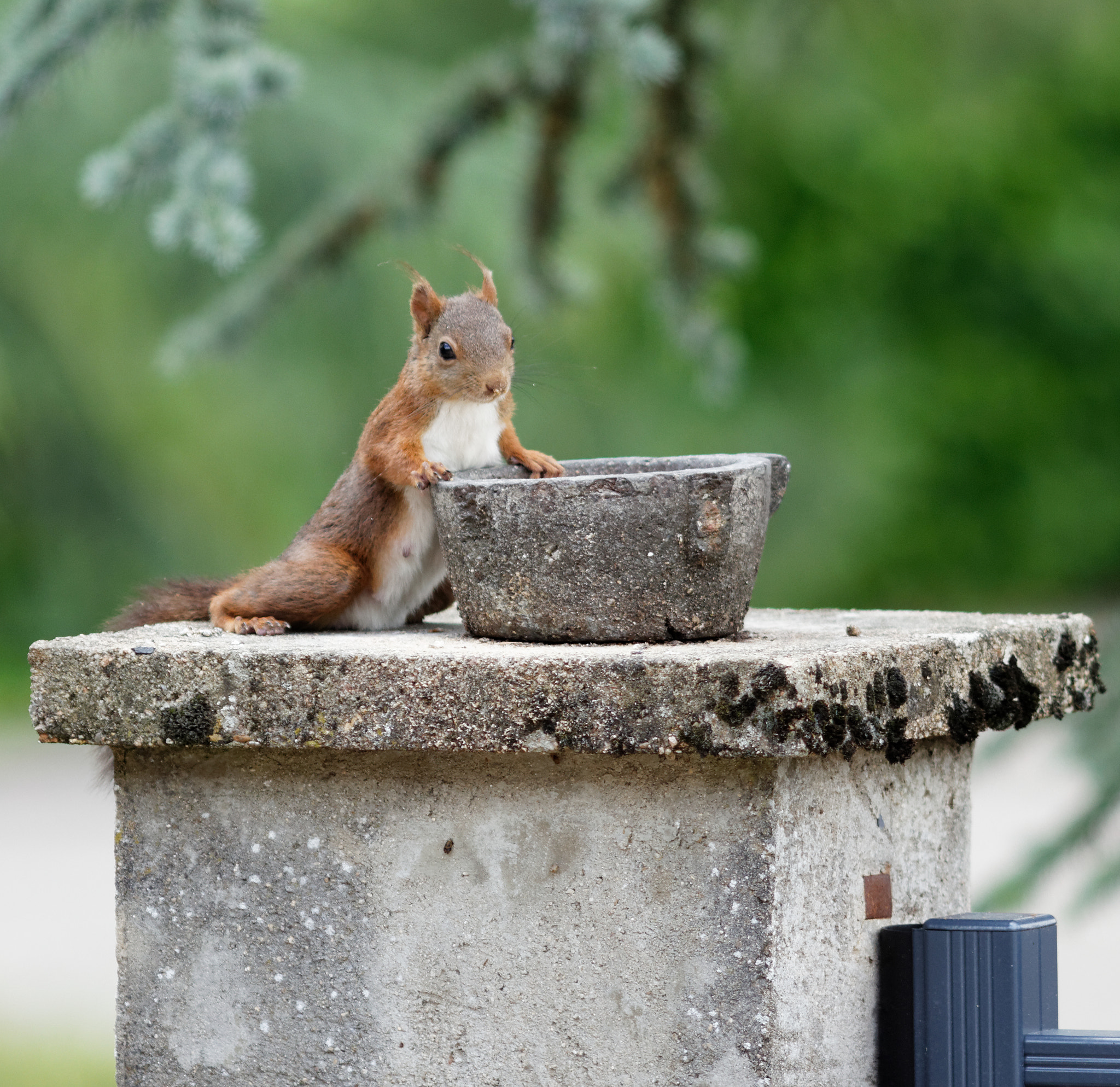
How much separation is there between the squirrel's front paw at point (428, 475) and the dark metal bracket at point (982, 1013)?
698 mm

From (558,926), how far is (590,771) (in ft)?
0.49

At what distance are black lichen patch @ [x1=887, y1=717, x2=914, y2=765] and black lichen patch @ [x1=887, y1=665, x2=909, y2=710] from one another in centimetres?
1

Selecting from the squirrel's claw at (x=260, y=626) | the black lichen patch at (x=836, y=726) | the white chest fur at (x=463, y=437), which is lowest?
the black lichen patch at (x=836, y=726)

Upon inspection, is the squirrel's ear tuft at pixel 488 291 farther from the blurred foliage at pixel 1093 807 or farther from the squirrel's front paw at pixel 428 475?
the blurred foliage at pixel 1093 807

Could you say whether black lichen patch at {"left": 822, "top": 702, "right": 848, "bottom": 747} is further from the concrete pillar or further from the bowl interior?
the bowl interior

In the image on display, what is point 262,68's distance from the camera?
2.37m

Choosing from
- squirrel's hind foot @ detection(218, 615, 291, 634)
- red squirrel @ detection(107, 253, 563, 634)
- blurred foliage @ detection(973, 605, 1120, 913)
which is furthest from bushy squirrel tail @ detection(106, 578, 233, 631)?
blurred foliage @ detection(973, 605, 1120, 913)

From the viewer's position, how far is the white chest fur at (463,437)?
1.97 metres

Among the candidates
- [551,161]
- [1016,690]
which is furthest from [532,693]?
[551,161]

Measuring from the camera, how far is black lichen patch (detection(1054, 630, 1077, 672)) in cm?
180

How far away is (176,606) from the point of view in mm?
2027

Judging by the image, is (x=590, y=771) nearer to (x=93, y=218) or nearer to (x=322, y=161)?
(x=322, y=161)

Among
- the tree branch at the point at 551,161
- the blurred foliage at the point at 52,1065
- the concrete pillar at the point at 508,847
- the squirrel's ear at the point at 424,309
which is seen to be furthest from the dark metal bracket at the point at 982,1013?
the blurred foliage at the point at 52,1065

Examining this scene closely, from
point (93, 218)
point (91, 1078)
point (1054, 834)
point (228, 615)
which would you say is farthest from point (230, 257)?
point (93, 218)
